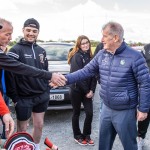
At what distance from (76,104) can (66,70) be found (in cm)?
131

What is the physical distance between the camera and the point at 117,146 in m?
4.68

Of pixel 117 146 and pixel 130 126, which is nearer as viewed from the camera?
pixel 130 126

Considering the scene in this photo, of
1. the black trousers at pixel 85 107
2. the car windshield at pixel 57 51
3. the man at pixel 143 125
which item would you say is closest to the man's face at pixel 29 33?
the black trousers at pixel 85 107

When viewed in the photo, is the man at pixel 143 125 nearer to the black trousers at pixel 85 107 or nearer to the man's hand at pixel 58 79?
the black trousers at pixel 85 107

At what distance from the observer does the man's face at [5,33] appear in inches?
118

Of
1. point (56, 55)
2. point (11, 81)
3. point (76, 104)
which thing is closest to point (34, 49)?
point (11, 81)

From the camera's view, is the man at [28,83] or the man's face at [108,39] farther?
the man at [28,83]

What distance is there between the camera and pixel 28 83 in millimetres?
3758

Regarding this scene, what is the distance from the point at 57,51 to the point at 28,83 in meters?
3.91

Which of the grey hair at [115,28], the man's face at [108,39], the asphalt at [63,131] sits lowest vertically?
the asphalt at [63,131]

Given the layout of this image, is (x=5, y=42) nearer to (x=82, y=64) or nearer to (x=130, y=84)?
(x=130, y=84)

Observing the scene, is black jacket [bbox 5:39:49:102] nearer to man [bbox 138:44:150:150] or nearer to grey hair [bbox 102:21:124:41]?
grey hair [bbox 102:21:124:41]

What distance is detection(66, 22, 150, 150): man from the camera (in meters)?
3.10

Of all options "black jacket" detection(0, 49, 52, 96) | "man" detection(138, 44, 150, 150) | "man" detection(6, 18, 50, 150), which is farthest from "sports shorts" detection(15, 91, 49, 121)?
"man" detection(138, 44, 150, 150)
